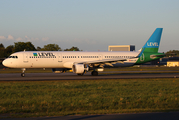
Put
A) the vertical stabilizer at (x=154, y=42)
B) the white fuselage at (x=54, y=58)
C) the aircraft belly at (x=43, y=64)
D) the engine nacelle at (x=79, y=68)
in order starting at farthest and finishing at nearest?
the vertical stabilizer at (x=154, y=42) → the aircraft belly at (x=43, y=64) → the white fuselage at (x=54, y=58) → the engine nacelle at (x=79, y=68)

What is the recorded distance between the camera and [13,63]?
107 ft

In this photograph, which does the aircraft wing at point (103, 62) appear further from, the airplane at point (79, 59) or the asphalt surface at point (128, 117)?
the asphalt surface at point (128, 117)

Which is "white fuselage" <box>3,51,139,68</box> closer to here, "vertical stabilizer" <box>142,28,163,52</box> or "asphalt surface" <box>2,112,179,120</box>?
"vertical stabilizer" <box>142,28,163,52</box>

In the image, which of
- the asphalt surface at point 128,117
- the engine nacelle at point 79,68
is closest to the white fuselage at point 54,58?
the engine nacelle at point 79,68

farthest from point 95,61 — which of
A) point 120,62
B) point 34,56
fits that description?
point 34,56

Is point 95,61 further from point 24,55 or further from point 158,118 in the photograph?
point 158,118

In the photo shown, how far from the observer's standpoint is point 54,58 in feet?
112

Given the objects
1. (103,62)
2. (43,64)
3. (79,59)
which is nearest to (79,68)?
(79,59)

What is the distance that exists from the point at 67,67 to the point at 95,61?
466cm

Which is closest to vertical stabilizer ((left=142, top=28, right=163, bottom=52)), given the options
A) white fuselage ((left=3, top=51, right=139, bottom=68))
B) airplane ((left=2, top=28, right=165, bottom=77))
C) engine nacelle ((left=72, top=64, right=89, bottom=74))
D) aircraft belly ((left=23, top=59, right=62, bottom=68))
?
airplane ((left=2, top=28, right=165, bottom=77))

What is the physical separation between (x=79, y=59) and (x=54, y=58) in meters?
4.24

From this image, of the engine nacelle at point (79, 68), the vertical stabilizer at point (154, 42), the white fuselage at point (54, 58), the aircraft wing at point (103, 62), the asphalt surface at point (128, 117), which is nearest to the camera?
the asphalt surface at point (128, 117)

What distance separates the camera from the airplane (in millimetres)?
33000

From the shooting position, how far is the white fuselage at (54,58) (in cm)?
3297
